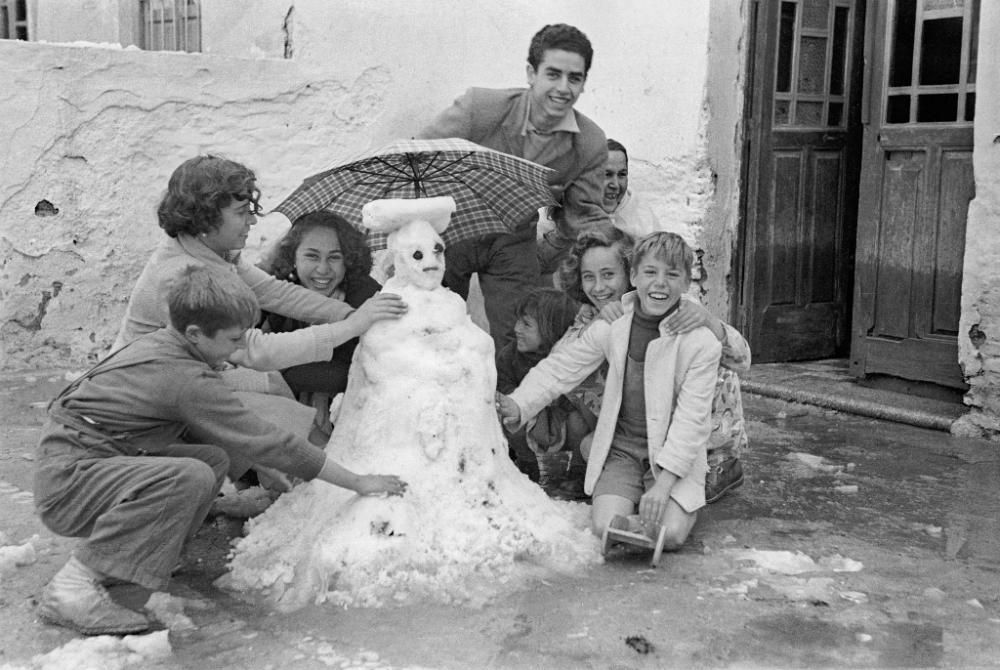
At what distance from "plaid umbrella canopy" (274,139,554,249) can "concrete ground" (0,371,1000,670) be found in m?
1.20

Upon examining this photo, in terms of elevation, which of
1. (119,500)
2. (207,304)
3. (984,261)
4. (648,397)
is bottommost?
(119,500)

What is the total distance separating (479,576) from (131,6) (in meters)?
6.79

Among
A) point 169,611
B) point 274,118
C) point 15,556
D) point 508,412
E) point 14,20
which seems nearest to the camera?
point 169,611

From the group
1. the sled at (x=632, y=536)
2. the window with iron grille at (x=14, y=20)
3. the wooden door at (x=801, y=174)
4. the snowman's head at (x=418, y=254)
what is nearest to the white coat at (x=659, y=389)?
the sled at (x=632, y=536)

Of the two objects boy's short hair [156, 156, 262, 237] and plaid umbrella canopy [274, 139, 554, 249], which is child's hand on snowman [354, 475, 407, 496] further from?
plaid umbrella canopy [274, 139, 554, 249]

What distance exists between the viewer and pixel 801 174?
673 cm

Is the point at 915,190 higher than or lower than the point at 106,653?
higher

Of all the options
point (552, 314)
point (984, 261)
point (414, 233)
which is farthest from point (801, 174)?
point (414, 233)

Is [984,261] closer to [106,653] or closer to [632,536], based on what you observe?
[632,536]

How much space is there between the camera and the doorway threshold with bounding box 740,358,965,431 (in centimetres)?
561

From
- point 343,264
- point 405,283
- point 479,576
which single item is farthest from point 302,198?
point 479,576

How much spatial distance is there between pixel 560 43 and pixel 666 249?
1.41m

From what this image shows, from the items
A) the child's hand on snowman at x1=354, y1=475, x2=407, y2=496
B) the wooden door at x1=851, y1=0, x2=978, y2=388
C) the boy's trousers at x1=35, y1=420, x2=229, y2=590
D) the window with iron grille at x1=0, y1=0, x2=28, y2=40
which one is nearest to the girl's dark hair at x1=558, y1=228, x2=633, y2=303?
the child's hand on snowman at x1=354, y1=475, x2=407, y2=496

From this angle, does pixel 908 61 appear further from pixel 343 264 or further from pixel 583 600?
pixel 583 600
